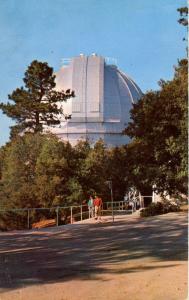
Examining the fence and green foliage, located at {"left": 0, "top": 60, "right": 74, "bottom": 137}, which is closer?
the fence

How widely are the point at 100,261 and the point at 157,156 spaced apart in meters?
10.4

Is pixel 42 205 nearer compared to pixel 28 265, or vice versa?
pixel 28 265

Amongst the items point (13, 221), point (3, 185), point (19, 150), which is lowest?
point (13, 221)

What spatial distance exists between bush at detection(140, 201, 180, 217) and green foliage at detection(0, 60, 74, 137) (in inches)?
766

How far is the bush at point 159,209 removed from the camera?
24219mm

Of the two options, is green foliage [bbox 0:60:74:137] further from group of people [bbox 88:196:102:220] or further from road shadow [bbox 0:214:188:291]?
road shadow [bbox 0:214:188:291]

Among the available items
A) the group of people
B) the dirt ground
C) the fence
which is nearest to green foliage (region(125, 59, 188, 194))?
the group of people

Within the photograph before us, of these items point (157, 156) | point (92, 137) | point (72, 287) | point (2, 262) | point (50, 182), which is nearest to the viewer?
point (72, 287)

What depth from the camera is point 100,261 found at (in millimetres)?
9844

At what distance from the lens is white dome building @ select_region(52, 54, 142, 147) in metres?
70.6

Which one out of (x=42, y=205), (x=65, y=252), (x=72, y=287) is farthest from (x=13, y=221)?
(x=72, y=287)

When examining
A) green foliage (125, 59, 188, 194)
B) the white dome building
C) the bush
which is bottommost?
the bush

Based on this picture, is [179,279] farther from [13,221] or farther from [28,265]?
[13,221]

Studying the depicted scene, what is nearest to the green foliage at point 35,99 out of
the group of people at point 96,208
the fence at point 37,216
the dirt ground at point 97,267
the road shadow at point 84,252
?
the fence at point 37,216
